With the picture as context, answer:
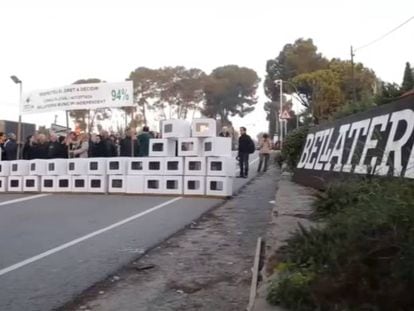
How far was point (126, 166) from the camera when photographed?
692 inches

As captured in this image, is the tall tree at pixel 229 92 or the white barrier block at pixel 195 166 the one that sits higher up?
the tall tree at pixel 229 92

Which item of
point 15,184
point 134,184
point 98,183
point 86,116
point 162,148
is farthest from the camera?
point 86,116

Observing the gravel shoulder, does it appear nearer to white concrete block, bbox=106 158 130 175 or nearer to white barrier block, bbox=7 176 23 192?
white concrete block, bbox=106 158 130 175

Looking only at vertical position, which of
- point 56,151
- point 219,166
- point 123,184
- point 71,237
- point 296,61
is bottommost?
point 71,237

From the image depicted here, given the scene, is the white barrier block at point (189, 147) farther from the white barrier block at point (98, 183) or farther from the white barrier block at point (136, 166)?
the white barrier block at point (98, 183)

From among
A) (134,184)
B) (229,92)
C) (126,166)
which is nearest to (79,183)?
(126,166)

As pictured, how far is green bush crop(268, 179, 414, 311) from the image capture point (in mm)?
3961

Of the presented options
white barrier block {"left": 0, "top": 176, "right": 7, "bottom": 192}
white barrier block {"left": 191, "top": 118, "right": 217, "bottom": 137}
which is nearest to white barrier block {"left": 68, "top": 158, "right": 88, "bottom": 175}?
white barrier block {"left": 0, "top": 176, "right": 7, "bottom": 192}

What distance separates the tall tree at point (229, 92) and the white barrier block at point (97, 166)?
220 feet

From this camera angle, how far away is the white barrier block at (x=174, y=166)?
1709cm

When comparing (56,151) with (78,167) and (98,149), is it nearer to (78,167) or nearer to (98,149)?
(98,149)

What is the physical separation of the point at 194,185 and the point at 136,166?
1.85 m

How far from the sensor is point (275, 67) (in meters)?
80.8

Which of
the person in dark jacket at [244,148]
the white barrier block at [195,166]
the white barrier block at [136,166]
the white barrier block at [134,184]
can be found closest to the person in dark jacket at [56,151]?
the white barrier block at [136,166]
